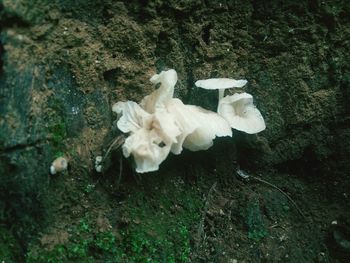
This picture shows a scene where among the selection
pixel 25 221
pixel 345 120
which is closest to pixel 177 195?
pixel 25 221

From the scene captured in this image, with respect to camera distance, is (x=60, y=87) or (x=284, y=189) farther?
(x=284, y=189)

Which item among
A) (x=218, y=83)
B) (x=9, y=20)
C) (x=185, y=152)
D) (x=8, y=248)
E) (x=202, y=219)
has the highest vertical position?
(x=9, y=20)

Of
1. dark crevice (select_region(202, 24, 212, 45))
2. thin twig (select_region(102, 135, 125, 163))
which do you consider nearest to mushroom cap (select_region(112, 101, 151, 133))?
thin twig (select_region(102, 135, 125, 163))

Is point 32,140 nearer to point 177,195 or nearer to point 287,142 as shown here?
point 177,195

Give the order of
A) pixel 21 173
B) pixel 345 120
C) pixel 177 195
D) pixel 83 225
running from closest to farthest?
pixel 21 173
pixel 83 225
pixel 177 195
pixel 345 120

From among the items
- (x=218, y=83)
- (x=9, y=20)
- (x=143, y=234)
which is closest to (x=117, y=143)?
(x=143, y=234)

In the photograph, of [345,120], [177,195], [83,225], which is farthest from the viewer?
[345,120]

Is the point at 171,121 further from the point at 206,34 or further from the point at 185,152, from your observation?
the point at 206,34
